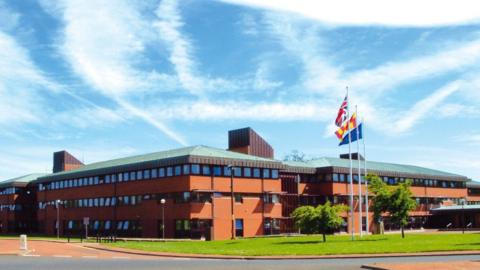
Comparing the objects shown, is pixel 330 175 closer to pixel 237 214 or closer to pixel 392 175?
pixel 392 175

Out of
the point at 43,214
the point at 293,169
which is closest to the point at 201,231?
the point at 293,169

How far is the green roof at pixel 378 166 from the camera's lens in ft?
283

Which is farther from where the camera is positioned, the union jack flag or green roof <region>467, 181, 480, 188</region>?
green roof <region>467, 181, 480, 188</region>

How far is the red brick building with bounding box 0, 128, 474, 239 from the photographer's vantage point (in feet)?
221

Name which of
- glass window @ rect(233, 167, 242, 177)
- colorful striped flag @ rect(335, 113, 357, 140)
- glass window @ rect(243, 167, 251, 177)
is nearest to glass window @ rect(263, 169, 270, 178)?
glass window @ rect(243, 167, 251, 177)

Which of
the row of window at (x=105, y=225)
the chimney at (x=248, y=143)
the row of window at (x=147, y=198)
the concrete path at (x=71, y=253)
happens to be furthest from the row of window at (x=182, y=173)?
the concrete path at (x=71, y=253)

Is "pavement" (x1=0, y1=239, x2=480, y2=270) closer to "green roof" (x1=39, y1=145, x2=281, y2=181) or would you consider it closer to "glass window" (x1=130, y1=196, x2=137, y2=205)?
"green roof" (x1=39, y1=145, x2=281, y2=181)

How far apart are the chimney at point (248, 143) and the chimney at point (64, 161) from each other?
129ft

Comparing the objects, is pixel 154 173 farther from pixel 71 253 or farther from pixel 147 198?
pixel 71 253

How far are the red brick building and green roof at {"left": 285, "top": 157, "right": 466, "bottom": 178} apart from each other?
285 mm

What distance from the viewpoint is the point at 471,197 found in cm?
11706

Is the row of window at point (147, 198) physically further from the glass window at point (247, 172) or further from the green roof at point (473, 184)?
the green roof at point (473, 184)

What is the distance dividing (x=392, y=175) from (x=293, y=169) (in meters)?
18.1

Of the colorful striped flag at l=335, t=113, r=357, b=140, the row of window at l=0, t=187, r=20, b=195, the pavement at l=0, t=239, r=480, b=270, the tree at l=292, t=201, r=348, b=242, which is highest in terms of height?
the colorful striped flag at l=335, t=113, r=357, b=140
